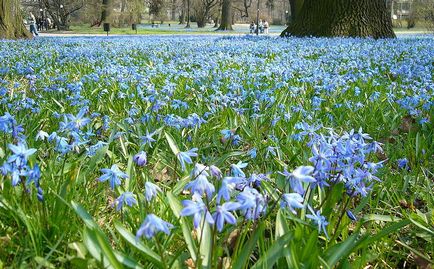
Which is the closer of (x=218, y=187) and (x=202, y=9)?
(x=218, y=187)

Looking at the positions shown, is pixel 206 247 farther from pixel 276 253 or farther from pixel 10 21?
pixel 10 21

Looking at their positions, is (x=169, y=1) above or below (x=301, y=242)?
above

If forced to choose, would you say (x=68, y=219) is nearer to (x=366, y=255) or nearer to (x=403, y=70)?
(x=366, y=255)

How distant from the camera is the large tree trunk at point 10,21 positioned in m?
15.1

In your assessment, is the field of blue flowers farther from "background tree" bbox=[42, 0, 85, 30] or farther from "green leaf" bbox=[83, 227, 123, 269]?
"background tree" bbox=[42, 0, 85, 30]

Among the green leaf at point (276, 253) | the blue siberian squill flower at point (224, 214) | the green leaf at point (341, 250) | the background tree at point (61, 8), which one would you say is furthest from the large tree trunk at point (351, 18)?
the background tree at point (61, 8)

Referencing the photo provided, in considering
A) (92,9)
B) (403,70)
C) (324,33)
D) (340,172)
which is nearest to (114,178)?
(340,172)

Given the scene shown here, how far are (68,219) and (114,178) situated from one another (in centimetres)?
33

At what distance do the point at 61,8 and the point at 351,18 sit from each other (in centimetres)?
4272

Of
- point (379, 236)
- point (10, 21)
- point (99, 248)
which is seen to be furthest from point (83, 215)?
point (10, 21)

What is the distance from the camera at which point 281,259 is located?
1386 mm

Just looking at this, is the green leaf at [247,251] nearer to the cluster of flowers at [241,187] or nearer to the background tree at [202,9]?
the cluster of flowers at [241,187]

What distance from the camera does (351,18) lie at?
14883mm

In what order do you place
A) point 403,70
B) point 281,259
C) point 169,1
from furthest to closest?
point 169,1 < point 403,70 < point 281,259
